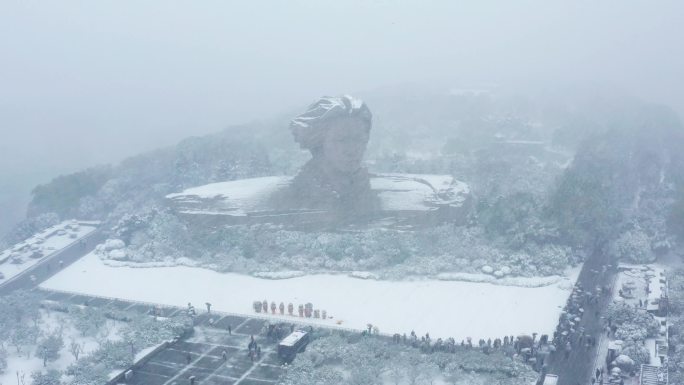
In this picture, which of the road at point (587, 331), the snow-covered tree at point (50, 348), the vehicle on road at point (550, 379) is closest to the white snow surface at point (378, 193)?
the road at point (587, 331)

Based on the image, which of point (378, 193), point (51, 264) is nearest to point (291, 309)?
point (378, 193)

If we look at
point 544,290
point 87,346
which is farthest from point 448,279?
point 87,346

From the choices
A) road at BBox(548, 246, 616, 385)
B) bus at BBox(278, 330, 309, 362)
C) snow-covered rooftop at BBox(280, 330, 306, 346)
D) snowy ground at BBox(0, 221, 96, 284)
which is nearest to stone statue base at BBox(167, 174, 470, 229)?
road at BBox(548, 246, 616, 385)

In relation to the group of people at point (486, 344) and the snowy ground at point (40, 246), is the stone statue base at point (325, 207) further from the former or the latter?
the group of people at point (486, 344)

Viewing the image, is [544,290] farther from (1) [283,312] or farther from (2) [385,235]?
(1) [283,312]

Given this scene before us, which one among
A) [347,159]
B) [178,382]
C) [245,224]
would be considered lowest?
[178,382]

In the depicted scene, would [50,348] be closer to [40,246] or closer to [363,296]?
[363,296]
